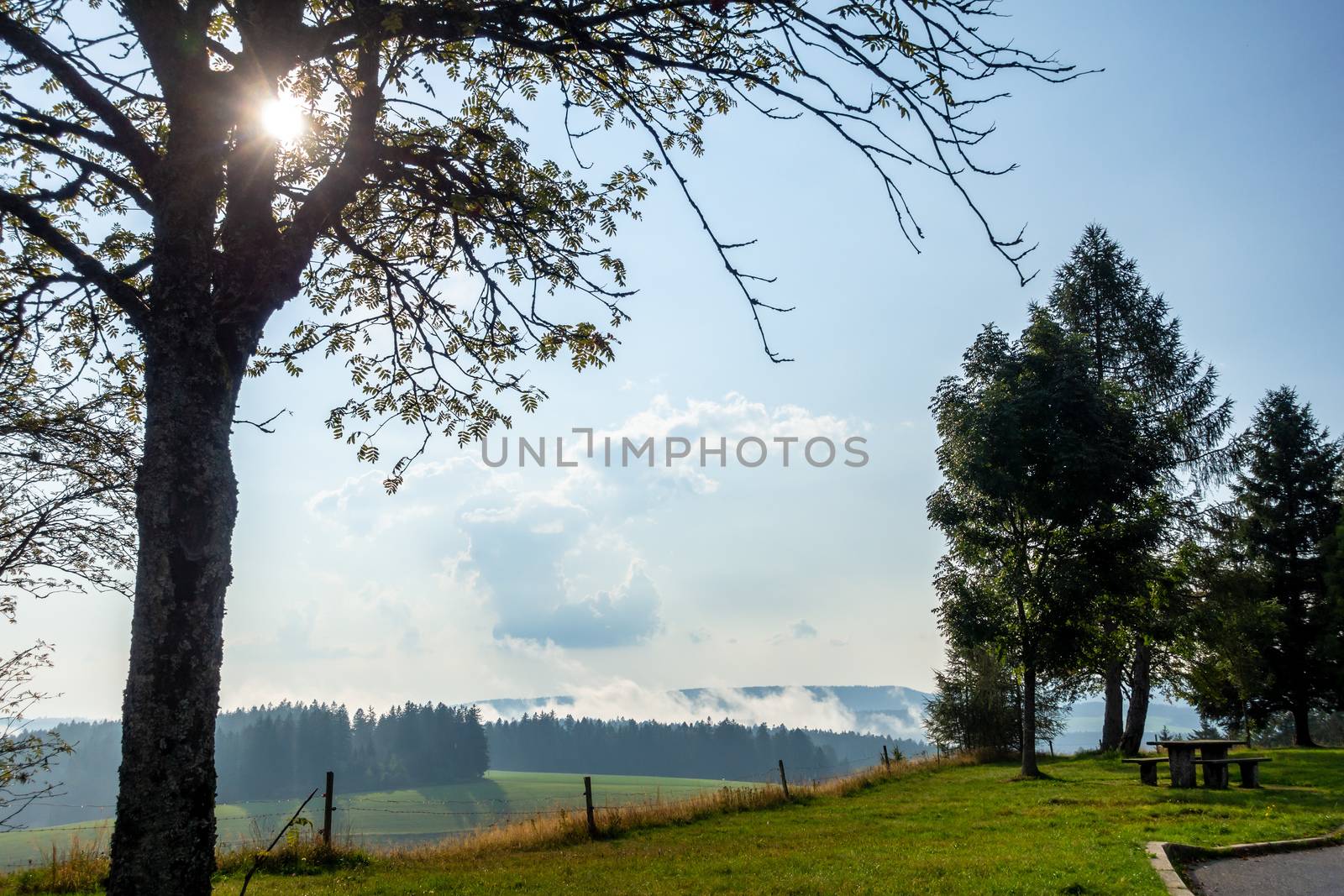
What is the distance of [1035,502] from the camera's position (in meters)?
22.1

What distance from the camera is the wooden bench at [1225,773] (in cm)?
1708

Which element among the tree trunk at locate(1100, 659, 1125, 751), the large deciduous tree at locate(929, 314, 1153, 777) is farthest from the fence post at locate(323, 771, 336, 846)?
the tree trunk at locate(1100, 659, 1125, 751)

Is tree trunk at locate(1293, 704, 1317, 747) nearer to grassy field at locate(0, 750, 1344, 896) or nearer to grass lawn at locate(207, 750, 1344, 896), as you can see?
grass lawn at locate(207, 750, 1344, 896)

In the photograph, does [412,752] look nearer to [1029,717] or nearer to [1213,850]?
[1029,717]

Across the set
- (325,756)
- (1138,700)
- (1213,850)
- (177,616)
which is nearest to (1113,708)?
(1138,700)

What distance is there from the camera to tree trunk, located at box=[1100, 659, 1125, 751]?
27.5 m

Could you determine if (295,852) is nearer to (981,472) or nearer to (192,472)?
(192,472)

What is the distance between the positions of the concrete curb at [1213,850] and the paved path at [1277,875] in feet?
0.45

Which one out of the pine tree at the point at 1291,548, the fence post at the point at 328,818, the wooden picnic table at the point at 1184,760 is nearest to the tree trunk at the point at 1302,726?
the pine tree at the point at 1291,548

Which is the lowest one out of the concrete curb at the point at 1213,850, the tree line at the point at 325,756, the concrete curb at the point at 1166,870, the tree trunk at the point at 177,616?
the tree line at the point at 325,756

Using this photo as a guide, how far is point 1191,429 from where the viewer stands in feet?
91.1

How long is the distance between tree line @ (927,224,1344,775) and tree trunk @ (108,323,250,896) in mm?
20520

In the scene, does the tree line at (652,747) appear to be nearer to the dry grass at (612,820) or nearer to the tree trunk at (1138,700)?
the tree trunk at (1138,700)

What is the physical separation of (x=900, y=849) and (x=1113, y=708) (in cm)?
2125
